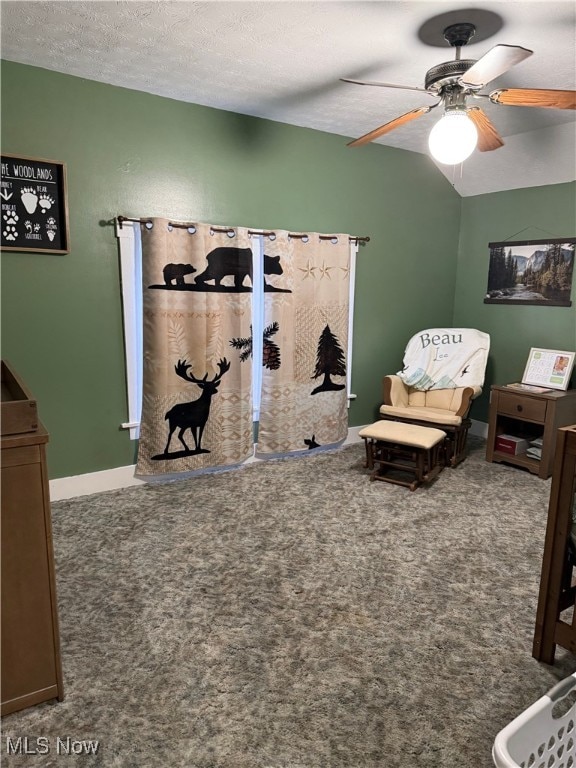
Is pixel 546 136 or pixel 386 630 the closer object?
pixel 386 630

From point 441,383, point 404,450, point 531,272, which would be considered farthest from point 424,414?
point 531,272

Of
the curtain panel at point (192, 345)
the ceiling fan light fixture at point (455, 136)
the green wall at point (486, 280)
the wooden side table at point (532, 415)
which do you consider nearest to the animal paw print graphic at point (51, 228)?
the curtain panel at point (192, 345)

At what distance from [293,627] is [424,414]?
2.03 m

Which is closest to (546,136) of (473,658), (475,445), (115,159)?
(475,445)

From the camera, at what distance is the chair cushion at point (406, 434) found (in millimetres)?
3338

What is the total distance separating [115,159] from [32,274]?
85cm

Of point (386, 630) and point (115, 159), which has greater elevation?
point (115, 159)

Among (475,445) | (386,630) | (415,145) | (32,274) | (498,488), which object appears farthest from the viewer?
(475,445)

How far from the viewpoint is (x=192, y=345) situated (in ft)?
11.1

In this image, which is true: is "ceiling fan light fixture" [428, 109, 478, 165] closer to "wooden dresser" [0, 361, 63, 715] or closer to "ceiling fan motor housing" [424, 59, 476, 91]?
"ceiling fan motor housing" [424, 59, 476, 91]

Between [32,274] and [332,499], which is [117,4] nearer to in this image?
[32,274]

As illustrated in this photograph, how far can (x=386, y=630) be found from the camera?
2043mm

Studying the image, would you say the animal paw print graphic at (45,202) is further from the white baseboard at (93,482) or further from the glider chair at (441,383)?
the glider chair at (441,383)

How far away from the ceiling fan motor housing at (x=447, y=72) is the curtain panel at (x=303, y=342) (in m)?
1.55
